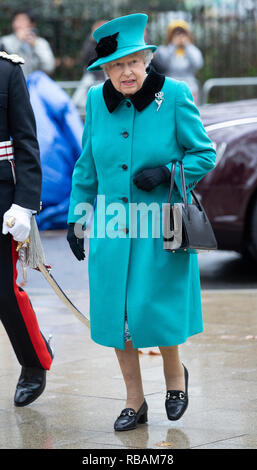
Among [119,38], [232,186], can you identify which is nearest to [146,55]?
[119,38]

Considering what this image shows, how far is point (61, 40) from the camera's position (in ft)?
63.5

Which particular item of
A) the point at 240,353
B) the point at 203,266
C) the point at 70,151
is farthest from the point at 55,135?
the point at 240,353

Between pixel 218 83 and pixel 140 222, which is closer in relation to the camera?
pixel 140 222

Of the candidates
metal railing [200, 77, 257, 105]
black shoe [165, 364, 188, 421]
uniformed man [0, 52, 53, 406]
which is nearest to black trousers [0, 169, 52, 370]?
uniformed man [0, 52, 53, 406]

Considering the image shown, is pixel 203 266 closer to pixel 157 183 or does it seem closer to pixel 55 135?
pixel 55 135

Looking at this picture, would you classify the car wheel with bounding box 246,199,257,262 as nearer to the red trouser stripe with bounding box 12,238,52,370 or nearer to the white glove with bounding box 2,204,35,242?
the red trouser stripe with bounding box 12,238,52,370

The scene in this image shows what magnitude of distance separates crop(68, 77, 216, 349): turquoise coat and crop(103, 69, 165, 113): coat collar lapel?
1.1 inches

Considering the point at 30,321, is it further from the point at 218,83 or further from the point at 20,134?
the point at 218,83

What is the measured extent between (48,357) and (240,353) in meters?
1.42

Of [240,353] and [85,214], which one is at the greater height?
[85,214]

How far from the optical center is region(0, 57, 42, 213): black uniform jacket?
4.91m

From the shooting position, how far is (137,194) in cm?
467

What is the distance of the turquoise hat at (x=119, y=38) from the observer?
4.59m

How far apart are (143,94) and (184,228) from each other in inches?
25.4
